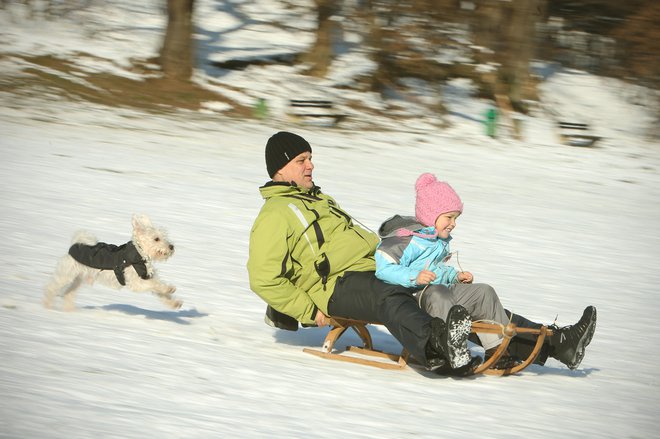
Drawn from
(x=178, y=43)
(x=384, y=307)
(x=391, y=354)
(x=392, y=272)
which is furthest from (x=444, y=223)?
(x=178, y=43)

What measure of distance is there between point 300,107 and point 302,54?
16.8 feet

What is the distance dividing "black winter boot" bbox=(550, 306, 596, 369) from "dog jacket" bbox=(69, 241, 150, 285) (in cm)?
245

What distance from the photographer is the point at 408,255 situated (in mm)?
5168

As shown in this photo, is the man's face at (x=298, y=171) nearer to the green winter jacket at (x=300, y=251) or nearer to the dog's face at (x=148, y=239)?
the green winter jacket at (x=300, y=251)

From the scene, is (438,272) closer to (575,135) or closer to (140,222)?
(140,222)

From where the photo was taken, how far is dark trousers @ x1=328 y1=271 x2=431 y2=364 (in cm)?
488

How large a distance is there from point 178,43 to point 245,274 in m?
13.1

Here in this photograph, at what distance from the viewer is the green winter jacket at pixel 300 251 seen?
5223mm

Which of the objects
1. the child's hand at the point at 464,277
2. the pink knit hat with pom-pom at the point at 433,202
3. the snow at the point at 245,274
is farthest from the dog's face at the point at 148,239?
the child's hand at the point at 464,277

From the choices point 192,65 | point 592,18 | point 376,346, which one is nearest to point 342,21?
point 192,65

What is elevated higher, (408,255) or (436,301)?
(408,255)

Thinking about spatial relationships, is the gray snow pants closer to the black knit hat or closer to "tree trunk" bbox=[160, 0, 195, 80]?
the black knit hat

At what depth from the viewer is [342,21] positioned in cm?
2448

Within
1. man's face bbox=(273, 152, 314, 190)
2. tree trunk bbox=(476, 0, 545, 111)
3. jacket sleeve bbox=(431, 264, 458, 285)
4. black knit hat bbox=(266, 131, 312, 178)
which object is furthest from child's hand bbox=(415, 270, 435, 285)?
tree trunk bbox=(476, 0, 545, 111)
